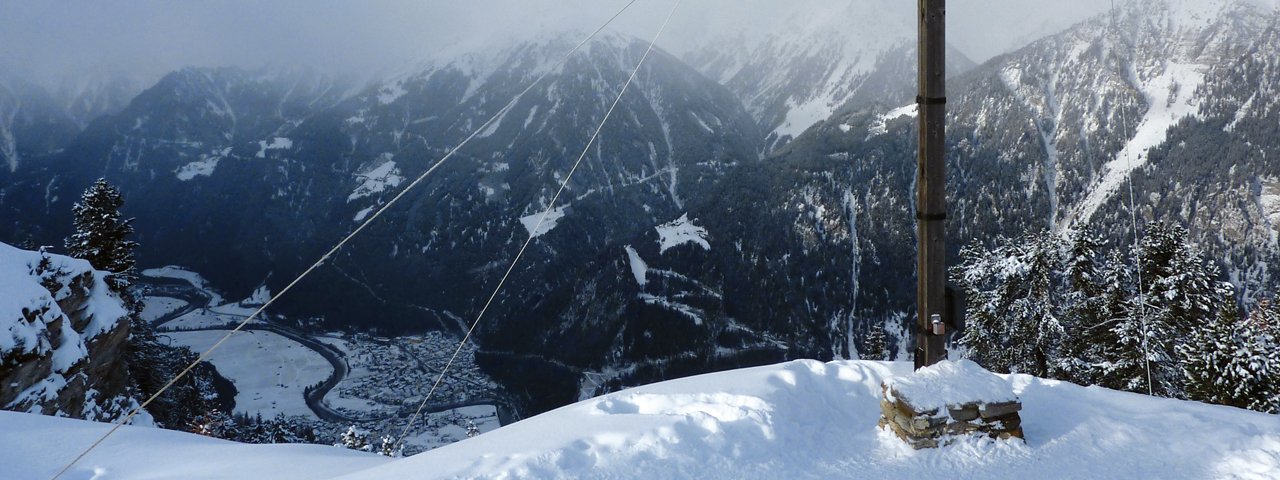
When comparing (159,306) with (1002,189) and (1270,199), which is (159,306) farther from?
(1270,199)

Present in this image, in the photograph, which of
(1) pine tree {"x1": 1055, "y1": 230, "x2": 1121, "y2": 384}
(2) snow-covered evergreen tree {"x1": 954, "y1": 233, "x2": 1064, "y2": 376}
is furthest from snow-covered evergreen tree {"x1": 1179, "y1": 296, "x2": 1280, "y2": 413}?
(2) snow-covered evergreen tree {"x1": 954, "y1": 233, "x2": 1064, "y2": 376}

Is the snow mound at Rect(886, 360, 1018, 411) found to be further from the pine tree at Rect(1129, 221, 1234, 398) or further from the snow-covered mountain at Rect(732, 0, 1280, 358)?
the snow-covered mountain at Rect(732, 0, 1280, 358)

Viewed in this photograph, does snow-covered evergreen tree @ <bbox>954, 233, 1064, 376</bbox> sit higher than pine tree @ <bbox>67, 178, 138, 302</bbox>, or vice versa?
pine tree @ <bbox>67, 178, 138, 302</bbox>

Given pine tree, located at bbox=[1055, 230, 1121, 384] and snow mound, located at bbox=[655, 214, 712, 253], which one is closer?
pine tree, located at bbox=[1055, 230, 1121, 384]

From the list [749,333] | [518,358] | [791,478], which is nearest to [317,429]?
[518,358]

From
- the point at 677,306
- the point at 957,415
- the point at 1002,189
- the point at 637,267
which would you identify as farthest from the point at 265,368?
the point at 1002,189

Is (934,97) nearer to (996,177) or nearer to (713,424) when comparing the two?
(713,424)

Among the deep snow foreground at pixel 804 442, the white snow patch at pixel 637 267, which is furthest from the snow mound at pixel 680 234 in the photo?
the deep snow foreground at pixel 804 442

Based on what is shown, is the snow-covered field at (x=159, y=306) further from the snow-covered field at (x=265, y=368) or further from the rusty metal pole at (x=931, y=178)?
the rusty metal pole at (x=931, y=178)
